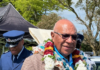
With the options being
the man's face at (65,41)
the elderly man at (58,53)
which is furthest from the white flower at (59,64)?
the man's face at (65,41)

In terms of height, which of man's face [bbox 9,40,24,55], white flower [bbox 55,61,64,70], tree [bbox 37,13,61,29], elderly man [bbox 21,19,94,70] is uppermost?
elderly man [bbox 21,19,94,70]

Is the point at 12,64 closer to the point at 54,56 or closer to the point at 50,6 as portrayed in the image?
the point at 54,56

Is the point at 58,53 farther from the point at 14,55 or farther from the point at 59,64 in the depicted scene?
the point at 14,55

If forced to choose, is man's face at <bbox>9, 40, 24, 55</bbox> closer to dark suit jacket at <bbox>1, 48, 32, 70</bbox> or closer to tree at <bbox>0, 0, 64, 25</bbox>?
dark suit jacket at <bbox>1, 48, 32, 70</bbox>

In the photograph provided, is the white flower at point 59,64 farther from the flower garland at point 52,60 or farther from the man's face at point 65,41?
the man's face at point 65,41

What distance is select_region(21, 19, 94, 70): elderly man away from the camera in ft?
5.16

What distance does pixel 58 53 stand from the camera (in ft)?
5.61

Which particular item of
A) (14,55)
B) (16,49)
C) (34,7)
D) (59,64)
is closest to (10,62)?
(14,55)

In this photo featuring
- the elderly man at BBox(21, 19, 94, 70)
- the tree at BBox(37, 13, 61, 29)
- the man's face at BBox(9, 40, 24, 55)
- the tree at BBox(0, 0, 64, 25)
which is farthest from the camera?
the tree at BBox(0, 0, 64, 25)

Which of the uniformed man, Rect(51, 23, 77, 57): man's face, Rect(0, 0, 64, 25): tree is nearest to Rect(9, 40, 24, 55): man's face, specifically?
the uniformed man

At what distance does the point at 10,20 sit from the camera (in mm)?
7484

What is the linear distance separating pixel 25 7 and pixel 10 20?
35.4ft

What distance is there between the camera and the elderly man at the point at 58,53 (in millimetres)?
1573

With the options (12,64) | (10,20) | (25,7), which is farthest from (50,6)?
(12,64)
